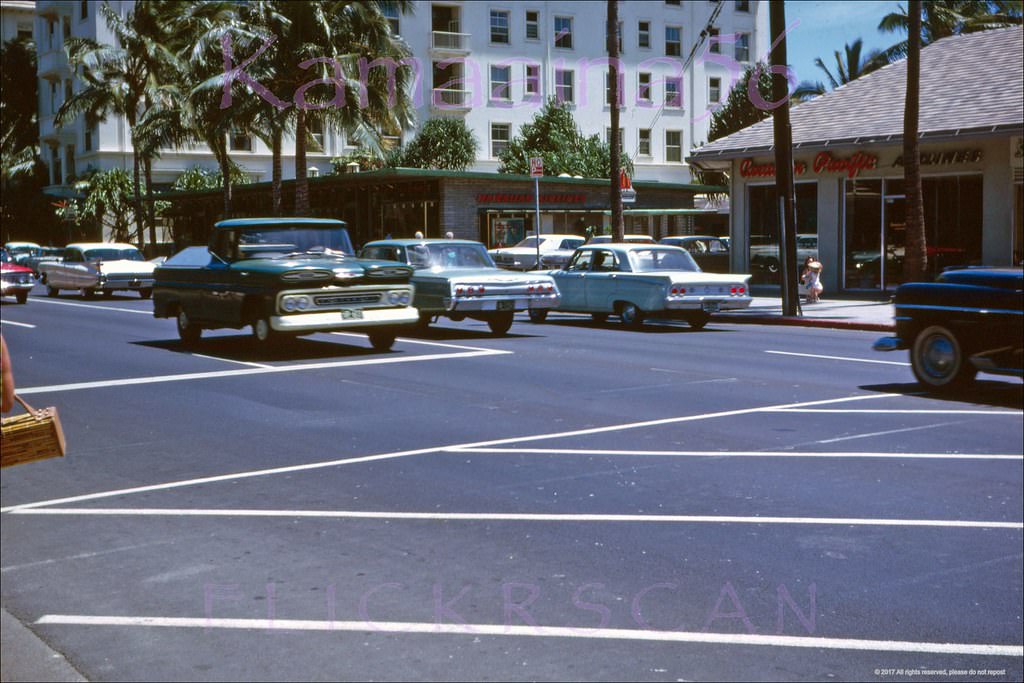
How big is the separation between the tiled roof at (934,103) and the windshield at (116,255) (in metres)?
30.9

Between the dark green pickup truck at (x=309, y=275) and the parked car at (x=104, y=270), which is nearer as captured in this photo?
the dark green pickup truck at (x=309, y=275)

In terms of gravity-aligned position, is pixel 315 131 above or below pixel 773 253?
above

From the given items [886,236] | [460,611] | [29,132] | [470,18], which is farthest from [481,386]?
[29,132]

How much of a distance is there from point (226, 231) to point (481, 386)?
A: 61.1 feet

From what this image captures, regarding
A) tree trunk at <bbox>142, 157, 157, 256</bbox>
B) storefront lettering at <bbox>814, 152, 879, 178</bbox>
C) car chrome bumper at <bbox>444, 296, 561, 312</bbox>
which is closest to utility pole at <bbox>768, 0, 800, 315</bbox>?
storefront lettering at <bbox>814, 152, 879, 178</bbox>

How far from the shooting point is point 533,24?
7419 cm

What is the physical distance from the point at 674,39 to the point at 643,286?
200 ft

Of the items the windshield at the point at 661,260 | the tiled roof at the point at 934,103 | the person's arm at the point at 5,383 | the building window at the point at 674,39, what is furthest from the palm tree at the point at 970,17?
the person's arm at the point at 5,383

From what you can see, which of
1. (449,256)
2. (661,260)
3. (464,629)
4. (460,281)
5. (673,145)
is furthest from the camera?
(673,145)

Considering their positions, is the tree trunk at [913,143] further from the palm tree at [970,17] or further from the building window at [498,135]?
the building window at [498,135]

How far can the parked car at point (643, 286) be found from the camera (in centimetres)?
2956

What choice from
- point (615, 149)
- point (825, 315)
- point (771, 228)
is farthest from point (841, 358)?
point (771, 228)

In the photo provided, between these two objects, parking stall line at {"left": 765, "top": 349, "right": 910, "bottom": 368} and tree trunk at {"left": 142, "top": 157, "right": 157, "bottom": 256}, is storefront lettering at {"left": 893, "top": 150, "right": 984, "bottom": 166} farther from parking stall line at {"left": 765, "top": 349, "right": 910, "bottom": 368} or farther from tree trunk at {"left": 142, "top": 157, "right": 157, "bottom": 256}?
tree trunk at {"left": 142, "top": 157, "right": 157, "bottom": 256}

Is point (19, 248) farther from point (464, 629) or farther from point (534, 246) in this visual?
point (464, 629)
